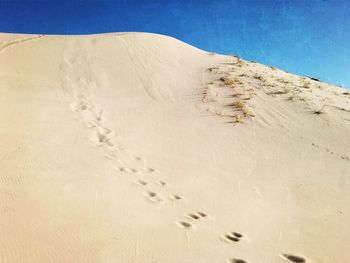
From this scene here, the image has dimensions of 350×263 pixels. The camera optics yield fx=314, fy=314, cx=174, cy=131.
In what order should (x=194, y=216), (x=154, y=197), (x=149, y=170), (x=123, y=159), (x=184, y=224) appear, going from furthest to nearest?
(x=123, y=159)
(x=149, y=170)
(x=154, y=197)
(x=194, y=216)
(x=184, y=224)

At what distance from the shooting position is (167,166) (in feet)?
17.9

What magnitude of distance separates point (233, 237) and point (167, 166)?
7.11ft

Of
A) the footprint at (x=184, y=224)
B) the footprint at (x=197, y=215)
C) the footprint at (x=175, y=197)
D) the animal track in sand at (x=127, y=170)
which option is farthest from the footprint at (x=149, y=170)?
the footprint at (x=184, y=224)

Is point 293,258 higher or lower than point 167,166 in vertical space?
lower

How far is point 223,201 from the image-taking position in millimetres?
4465

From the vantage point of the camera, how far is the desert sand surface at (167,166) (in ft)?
10.2

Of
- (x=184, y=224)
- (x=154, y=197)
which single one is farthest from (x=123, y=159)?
(x=184, y=224)

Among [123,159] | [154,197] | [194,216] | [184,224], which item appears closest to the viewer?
[184,224]

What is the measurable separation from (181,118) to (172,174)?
3.10 meters

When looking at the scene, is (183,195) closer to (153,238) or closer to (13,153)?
(153,238)

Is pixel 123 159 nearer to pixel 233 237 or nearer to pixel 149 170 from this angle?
pixel 149 170

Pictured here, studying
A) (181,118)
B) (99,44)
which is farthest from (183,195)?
(99,44)

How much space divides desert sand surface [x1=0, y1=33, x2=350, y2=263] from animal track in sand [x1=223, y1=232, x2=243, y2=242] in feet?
0.04

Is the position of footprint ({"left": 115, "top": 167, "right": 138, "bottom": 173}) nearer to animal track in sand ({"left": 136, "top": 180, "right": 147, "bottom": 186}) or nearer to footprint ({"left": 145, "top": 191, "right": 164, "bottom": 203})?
animal track in sand ({"left": 136, "top": 180, "right": 147, "bottom": 186})
